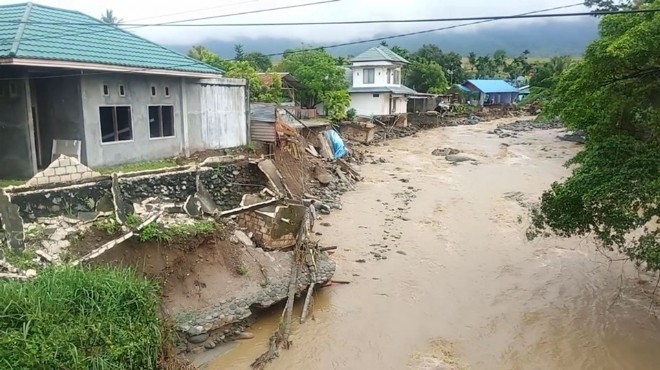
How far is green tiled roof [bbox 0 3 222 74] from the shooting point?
13648mm

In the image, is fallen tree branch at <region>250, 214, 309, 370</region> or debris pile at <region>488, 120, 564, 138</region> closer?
fallen tree branch at <region>250, 214, 309, 370</region>

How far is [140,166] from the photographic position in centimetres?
1653

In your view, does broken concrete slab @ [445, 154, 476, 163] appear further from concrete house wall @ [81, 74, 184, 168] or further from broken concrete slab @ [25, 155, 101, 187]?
broken concrete slab @ [25, 155, 101, 187]

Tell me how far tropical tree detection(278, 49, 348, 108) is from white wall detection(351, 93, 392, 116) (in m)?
7.60

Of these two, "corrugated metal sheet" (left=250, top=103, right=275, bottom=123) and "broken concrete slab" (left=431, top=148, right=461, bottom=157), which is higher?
"corrugated metal sheet" (left=250, top=103, right=275, bottom=123)

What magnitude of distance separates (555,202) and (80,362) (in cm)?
942

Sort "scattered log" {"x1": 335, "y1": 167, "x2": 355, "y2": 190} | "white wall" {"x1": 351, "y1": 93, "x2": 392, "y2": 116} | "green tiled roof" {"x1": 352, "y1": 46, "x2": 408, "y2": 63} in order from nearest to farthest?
"scattered log" {"x1": 335, "y1": 167, "x2": 355, "y2": 190}
"white wall" {"x1": 351, "y1": 93, "x2": 392, "y2": 116}
"green tiled roof" {"x1": 352, "y1": 46, "x2": 408, "y2": 63}

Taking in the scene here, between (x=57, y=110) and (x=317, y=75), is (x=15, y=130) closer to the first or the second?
(x=57, y=110)

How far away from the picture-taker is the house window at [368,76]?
1806 inches

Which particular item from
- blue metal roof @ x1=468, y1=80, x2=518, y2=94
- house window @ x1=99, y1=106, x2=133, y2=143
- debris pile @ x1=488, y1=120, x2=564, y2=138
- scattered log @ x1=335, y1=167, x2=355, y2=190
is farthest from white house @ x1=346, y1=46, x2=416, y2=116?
house window @ x1=99, y1=106, x2=133, y2=143

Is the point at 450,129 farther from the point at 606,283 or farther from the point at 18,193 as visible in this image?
the point at 18,193

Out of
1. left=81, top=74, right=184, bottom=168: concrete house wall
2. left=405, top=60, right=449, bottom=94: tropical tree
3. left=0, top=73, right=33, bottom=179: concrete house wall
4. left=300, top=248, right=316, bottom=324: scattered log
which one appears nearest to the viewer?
left=300, top=248, right=316, bottom=324: scattered log

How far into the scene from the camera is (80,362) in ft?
22.9

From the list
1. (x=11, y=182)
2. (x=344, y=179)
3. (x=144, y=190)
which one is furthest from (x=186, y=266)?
(x=344, y=179)
